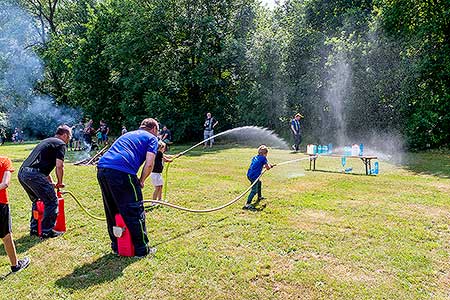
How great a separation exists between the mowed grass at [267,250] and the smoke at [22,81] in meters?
30.0

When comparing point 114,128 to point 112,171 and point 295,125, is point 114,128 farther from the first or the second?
point 112,171

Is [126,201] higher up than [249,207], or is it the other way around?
[126,201]

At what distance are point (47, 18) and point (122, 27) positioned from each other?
19174 mm

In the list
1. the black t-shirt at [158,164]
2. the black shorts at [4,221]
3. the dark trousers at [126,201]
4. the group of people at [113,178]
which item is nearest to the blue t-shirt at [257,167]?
the black t-shirt at [158,164]

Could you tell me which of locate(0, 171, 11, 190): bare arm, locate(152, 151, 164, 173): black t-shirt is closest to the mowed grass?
locate(152, 151, 164, 173): black t-shirt

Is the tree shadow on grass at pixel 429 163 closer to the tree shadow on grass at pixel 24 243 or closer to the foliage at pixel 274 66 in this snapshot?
the foliage at pixel 274 66

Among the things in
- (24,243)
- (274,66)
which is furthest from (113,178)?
(274,66)

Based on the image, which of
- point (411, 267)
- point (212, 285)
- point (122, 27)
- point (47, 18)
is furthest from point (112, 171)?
point (47, 18)

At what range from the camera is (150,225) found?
5.96 meters

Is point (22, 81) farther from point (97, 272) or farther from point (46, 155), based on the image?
point (97, 272)

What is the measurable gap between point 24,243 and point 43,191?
31.5 inches

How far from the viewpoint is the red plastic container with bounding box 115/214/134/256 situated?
4656 mm

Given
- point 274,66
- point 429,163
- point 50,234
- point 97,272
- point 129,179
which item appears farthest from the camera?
point 274,66

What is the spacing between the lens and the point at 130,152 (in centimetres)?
459
